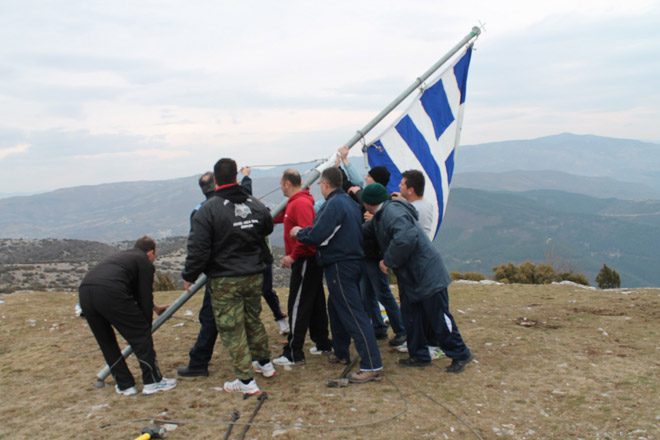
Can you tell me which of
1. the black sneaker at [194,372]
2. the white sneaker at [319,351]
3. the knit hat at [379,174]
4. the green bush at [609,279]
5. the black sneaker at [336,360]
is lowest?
the green bush at [609,279]

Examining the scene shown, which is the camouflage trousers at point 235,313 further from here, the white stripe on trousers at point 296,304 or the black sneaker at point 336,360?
the black sneaker at point 336,360

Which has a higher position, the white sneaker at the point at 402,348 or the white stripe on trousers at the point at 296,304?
the white stripe on trousers at the point at 296,304

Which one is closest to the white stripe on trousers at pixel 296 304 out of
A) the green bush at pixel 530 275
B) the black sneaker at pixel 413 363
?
the black sneaker at pixel 413 363

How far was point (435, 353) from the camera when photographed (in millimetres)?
7062

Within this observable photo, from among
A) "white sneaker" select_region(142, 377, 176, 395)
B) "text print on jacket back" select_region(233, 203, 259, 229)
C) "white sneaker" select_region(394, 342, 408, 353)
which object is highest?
"text print on jacket back" select_region(233, 203, 259, 229)

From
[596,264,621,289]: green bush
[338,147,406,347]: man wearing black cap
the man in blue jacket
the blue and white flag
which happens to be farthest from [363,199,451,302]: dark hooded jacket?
[596,264,621,289]: green bush

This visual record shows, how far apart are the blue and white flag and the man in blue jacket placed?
1736 mm

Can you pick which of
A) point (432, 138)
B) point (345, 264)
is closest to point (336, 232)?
point (345, 264)

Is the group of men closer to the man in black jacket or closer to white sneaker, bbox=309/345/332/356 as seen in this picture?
the man in black jacket

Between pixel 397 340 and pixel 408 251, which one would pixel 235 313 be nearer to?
pixel 408 251

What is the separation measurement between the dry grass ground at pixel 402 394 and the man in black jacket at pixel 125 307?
0.83 feet

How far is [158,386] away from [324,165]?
3.55 metres

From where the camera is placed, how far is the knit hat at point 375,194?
6.38 metres

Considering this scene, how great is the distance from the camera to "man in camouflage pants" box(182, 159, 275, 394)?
222 inches
